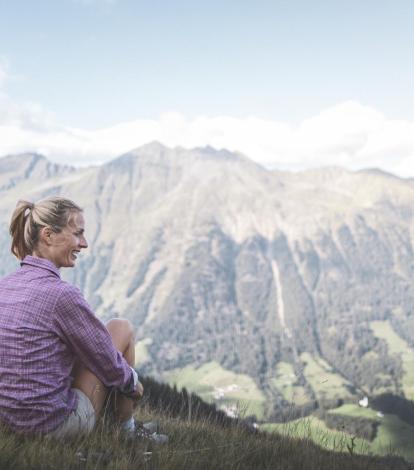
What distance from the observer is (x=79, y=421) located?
522 centimetres

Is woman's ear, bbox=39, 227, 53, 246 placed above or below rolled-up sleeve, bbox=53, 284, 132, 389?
above

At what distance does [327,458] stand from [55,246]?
4.08 metres

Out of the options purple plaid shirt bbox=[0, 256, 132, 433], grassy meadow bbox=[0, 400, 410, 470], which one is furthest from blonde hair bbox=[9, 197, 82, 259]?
grassy meadow bbox=[0, 400, 410, 470]

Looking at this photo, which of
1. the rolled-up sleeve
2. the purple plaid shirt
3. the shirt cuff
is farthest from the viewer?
the shirt cuff

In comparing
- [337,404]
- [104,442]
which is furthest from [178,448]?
[337,404]

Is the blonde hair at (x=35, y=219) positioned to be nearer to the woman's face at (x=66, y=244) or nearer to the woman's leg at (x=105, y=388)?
the woman's face at (x=66, y=244)

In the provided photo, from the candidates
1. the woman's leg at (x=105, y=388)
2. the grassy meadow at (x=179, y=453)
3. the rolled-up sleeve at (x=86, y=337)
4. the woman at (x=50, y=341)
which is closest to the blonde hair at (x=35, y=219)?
the woman at (x=50, y=341)

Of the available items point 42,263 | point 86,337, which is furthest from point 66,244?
point 86,337

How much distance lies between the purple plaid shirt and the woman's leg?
0.28 meters

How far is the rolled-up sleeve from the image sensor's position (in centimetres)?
498

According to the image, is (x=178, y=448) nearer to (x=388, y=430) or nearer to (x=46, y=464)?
(x=46, y=464)

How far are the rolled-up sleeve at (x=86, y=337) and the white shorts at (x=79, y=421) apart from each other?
28 centimetres

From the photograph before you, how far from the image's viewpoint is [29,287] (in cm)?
504

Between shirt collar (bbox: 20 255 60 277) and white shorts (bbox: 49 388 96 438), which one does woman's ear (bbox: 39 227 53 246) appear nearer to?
shirt collar (bbox: 20 255 60 277)
